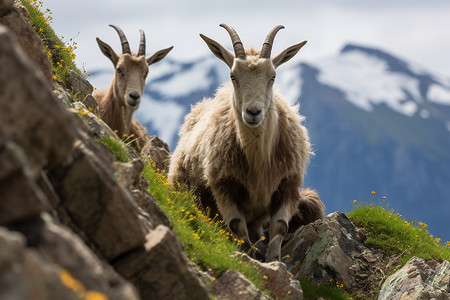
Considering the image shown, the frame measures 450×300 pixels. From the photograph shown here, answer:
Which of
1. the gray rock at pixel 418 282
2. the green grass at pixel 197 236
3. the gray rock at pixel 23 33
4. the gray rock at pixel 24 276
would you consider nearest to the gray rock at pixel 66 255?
the gray rock at pixel 24 276

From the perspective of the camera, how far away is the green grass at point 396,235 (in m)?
10.9

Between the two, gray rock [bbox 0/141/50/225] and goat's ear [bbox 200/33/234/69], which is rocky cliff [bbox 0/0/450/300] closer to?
gray rock [bbox 0/141/50/225]

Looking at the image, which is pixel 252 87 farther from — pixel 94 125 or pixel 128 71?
pixel 128 71

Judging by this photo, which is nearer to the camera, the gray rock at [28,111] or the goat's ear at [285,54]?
the gray rock at [28,111]

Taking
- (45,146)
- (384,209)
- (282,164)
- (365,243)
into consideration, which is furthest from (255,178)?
(45,146)

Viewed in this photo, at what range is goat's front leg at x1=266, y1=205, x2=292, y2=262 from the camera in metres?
9.81

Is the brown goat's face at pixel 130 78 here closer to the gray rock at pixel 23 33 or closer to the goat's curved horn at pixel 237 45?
the goat's curved horn at pixel 237 45

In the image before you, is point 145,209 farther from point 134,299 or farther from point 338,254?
point 338,254

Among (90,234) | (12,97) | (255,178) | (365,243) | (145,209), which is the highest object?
(12,97)

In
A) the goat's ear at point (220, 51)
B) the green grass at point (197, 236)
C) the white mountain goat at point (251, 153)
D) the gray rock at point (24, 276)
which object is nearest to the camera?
the gray rock at point (24, 276)

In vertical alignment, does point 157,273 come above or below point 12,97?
below

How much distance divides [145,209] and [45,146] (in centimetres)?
281

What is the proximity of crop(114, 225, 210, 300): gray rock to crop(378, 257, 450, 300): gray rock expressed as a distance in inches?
196

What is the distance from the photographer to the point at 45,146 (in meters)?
3.78
